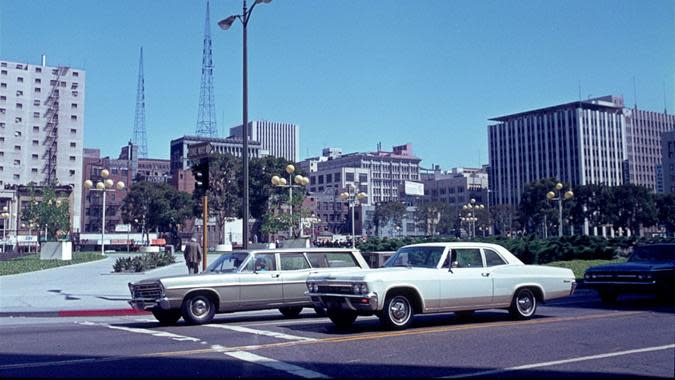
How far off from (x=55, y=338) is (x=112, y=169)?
451 feet

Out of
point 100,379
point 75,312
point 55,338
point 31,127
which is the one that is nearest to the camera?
point 100,379

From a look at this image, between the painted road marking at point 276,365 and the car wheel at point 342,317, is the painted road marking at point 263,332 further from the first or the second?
the painted road marking at point 276,365

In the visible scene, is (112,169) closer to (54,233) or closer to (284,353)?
(54,233)

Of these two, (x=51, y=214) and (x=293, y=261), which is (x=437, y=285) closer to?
(x=293, y=261)

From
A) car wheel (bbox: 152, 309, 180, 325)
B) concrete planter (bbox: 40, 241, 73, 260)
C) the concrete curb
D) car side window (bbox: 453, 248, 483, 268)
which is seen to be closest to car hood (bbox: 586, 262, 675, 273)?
car side window (bbox: 453, 248, 483, 268)

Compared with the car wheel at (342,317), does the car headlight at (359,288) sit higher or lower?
higher

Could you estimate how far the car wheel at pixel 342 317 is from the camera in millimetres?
12523

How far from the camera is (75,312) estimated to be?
56.2 ft

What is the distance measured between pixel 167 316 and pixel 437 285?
5.82 meters

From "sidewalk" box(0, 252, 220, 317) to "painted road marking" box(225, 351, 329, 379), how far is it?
29.1 ft

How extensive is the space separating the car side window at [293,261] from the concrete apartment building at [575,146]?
149m

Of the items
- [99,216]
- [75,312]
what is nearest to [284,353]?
[75,312]

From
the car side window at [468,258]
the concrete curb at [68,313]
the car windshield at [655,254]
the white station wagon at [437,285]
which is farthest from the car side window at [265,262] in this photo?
the car windshield at [655,254]

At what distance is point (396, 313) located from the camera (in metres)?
11.9
